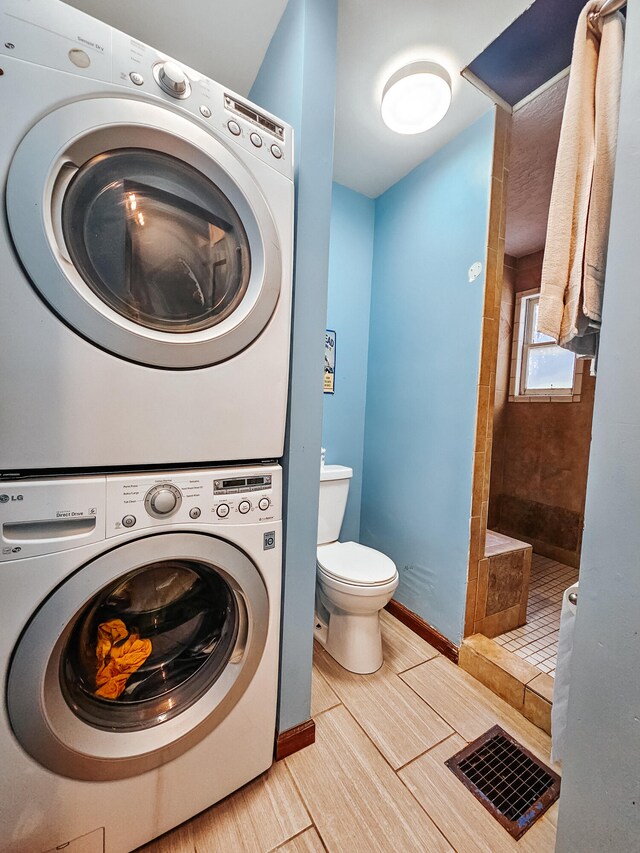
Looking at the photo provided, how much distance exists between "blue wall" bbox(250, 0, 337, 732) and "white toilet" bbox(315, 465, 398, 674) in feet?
1.12

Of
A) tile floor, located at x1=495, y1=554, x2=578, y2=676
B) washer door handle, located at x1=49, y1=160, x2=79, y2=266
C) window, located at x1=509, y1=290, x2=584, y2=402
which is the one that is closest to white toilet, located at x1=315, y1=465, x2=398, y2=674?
tile floor, located at x1=495, y1=554, x2=578, y2=676

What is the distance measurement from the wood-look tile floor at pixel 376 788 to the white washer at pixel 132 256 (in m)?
0.98

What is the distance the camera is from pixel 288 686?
108 centimetres

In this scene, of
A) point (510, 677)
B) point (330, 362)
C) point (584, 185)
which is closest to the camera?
point (584, 185)

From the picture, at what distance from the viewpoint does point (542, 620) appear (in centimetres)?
181

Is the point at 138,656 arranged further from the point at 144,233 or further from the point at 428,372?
the point at 428,372

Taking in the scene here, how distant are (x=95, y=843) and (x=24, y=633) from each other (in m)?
0.54

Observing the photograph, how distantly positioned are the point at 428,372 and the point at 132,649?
159cm

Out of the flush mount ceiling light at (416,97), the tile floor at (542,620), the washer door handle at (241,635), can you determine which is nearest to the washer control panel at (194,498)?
the washer door handle at (241,635)

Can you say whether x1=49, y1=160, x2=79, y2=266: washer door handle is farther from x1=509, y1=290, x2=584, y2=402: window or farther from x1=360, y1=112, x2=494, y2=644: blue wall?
x1=509, y1=290, x2=584, y2=402: window

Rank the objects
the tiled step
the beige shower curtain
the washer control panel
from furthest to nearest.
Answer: the tiled step < the beige shower curtain < the washer control panel

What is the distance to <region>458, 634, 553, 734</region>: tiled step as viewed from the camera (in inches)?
48.8

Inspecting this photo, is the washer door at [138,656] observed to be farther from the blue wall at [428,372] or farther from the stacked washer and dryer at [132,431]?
the blue wall at [428,372]

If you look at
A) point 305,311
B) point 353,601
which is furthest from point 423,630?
point 305,311
